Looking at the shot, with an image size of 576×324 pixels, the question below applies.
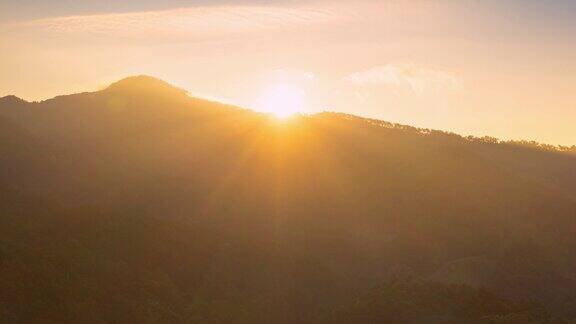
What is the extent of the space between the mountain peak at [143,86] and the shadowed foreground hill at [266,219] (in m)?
6.92

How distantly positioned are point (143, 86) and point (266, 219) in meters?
40.0

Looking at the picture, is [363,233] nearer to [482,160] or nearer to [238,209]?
[238,209]

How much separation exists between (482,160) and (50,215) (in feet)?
119

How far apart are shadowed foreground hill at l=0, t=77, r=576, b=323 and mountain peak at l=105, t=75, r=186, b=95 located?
6.92m

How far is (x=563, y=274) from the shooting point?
3569 cm

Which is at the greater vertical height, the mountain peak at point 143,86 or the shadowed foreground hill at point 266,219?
the mountain peak at point 143,86

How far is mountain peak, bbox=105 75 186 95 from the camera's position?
246 ft

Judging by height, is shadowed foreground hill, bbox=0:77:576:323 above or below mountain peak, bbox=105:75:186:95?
below

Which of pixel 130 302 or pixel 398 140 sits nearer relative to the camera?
pixel 130 302

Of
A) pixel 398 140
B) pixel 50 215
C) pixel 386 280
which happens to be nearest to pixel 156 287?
pixel 50 215

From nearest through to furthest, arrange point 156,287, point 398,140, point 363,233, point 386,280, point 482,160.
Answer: point 156,287 → point 386,280 → point 363,233 → point 482,160 → point 398,140

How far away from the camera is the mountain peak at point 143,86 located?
75.1 metres

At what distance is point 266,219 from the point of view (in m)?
43.5

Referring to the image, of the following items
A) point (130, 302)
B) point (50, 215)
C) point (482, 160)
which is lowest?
point (130, 302)
